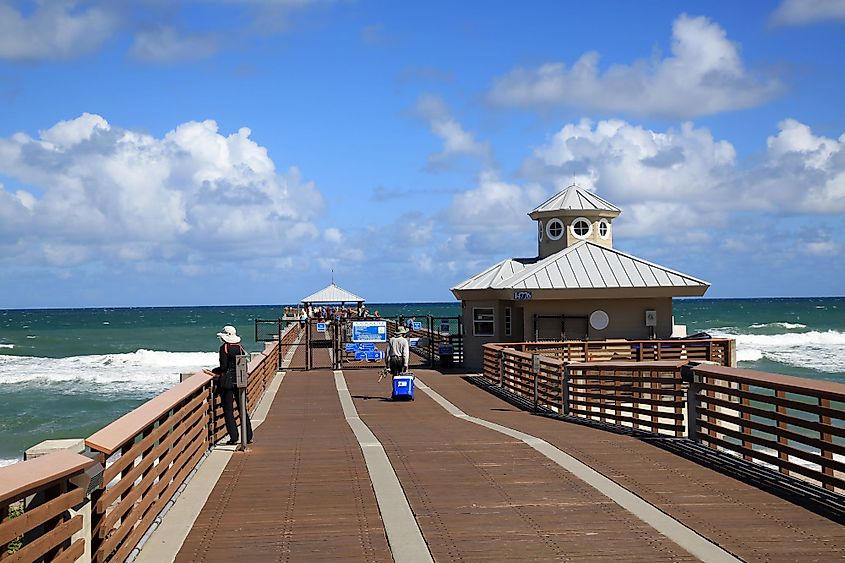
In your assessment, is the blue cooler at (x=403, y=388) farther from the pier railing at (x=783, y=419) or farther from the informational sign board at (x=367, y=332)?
the informational sign board at (x=367, y=332)

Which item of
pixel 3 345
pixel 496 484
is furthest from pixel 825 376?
pixel 3 345

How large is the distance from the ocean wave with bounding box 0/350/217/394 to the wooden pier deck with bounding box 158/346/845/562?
102 ft

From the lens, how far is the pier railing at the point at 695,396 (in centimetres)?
927

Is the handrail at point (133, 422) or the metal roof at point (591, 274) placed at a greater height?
the metal roof at point (591, 274)

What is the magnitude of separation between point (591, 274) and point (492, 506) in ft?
69.9

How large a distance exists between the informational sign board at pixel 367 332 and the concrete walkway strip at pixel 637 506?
18.5m

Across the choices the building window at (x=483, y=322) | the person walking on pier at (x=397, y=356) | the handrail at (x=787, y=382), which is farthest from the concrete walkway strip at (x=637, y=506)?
the building window at (x=483, y=322)

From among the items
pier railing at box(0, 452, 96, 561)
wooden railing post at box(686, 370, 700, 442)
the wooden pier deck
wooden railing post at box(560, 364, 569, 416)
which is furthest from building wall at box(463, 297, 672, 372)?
pier railing at box(0, 452, 96, 561)

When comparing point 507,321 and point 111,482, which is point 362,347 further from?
point 111,482

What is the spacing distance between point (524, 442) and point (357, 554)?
595cm

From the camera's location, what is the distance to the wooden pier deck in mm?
7258

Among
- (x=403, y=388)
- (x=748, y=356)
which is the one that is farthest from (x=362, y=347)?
(x=748, y=356)

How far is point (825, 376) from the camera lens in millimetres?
48344

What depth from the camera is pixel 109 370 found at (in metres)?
55.0
